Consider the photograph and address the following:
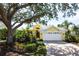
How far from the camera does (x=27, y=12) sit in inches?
58.1

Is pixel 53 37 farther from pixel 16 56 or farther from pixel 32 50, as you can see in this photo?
pixel 16 56

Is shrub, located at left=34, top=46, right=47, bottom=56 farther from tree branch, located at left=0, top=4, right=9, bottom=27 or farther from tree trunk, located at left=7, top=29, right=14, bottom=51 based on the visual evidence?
tree branch, located at left=0, top=4, right=9, bottom=27

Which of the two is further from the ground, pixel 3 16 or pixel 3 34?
pixel 3 16

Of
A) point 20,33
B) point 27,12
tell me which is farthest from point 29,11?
point 20,33

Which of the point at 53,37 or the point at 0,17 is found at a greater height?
the point at 0,17

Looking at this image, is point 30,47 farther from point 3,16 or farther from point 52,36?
point 3,16

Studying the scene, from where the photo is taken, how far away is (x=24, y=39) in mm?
1467

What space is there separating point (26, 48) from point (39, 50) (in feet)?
0.31

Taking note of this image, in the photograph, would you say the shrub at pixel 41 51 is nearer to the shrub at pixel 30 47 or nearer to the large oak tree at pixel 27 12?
the shrub at pixel 30 47

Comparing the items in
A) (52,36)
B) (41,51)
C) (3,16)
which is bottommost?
(41,51)

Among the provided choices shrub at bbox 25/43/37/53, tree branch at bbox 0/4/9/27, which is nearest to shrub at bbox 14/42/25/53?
shrub at bbox 25/43/37/53

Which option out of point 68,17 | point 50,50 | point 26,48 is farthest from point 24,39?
point 68,17

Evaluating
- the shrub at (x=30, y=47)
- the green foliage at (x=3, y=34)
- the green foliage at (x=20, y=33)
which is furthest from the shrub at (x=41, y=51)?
the green foliage at (x=3, y=34)

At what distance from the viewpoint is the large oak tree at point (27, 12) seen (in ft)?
4.82
